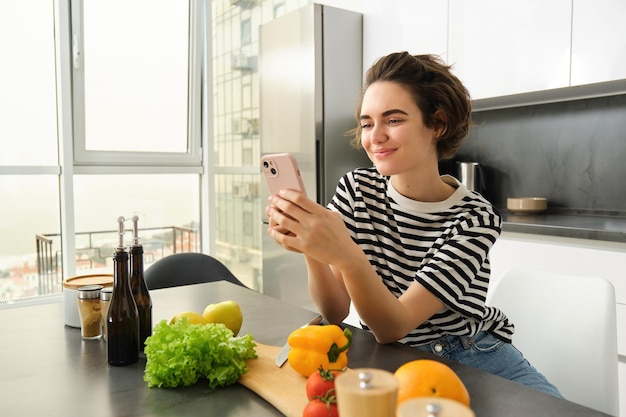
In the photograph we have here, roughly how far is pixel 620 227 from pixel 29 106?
3.14m

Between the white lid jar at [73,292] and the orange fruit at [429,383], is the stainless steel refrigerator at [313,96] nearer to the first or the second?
the white lid jar at [73,292]

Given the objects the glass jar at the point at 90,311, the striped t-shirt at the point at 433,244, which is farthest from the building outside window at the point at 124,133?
the striped t-shirt at the point at 433,244

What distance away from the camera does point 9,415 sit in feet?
2.63

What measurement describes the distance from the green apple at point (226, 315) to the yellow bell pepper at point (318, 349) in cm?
27

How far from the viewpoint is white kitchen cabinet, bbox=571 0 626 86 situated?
7.23ft

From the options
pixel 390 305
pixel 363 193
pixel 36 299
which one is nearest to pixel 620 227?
pixel 363 193

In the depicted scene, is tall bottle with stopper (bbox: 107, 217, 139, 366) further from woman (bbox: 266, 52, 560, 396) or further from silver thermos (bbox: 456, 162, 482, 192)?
silver thermos (bbox: 456, 162, 482, 192)

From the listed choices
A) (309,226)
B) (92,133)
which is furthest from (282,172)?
(92,133)

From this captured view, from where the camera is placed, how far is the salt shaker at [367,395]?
0.47 m

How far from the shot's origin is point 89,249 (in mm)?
3449

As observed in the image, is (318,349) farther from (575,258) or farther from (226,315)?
(575,258)

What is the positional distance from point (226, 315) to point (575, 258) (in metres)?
1.61

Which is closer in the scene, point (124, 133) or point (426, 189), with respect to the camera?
point (426, 189)

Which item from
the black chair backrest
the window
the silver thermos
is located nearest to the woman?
the black chair backrest
